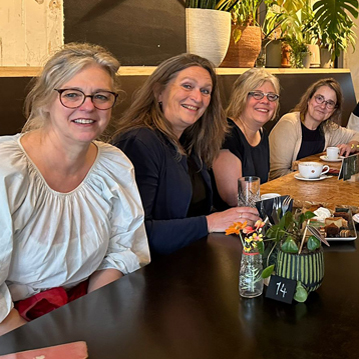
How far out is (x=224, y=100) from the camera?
3.76 m

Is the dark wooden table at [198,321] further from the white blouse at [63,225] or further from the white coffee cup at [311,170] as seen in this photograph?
the white coffee cup at [311,170]

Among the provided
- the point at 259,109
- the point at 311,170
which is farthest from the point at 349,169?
the point at 259,109

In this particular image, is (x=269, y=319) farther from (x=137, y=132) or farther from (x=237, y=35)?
(x=237, y=35)

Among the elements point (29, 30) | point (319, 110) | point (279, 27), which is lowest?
point (319, 110)

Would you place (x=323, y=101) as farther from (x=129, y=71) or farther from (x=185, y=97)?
(x=185, y=97)

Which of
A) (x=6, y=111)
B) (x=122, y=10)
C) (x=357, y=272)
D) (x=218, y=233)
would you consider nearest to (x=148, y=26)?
(x=122, y=10)

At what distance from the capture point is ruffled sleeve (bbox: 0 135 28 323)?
1389mm

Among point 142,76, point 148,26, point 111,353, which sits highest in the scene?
point 148,26

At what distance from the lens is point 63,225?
1521 millimetres

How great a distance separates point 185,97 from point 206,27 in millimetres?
1435

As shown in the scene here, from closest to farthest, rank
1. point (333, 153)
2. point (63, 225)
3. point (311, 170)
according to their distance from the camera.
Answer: point (63, 225) < point (311, 170) < point (333, 153)

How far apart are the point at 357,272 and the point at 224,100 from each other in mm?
2524

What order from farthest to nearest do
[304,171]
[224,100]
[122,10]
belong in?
[224,100] < [122,10] < [304,171]

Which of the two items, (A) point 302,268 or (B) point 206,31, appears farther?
(B) point 206,31
